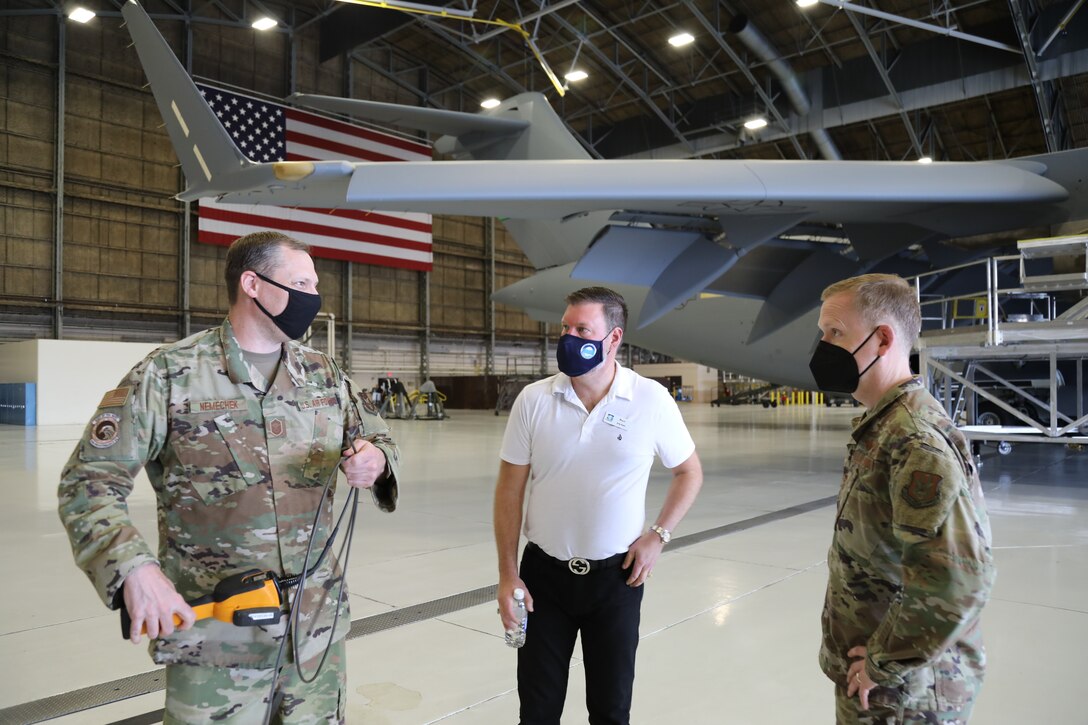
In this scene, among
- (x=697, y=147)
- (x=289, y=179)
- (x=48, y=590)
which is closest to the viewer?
(x=48, y=590)

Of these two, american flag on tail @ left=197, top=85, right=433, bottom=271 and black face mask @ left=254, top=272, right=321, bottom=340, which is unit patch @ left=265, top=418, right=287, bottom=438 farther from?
american flag on tail @ left=197, top=85, right=433, bottom=271

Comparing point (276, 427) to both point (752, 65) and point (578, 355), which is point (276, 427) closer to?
point (578, 355)

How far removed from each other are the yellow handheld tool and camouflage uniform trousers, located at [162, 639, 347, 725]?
229 millimetres

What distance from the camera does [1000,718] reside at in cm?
324

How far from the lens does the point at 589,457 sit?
2746mm

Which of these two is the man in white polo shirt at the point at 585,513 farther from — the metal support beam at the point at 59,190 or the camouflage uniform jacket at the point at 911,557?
the metal support beam at the point at 59,190

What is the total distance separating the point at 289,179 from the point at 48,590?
12.2 feet

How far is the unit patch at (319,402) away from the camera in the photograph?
244cm

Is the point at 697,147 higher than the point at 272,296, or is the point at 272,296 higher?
the point at 697,147

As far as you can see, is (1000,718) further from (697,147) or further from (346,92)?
(346,92)

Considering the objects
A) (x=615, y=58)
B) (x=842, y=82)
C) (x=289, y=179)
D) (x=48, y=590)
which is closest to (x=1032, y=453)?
(x=289, y=179)

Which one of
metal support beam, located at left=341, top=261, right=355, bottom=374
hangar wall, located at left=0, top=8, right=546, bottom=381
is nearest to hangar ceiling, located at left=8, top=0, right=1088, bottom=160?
hangar wall, located at left=0, top=8, right=546, bottom=381

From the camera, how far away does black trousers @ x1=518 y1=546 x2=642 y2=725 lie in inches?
105

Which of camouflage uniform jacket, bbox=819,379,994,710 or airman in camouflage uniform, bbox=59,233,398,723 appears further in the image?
airman in camouflage uniform, bbox=59,233,398,723
